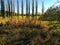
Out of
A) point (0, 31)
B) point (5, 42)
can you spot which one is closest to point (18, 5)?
point (0, 31)

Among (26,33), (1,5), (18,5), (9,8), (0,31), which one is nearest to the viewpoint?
(26,33)

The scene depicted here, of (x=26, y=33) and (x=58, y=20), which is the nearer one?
(x=58, y=20)

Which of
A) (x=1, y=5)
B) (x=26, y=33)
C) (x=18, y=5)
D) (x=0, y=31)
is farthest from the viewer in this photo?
(x=18, y=5)

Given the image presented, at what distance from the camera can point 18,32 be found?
395 inches

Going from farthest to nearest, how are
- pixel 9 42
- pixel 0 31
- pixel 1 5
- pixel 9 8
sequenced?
pixel 9 8 → pixel 1 5 → pixel 0 31 → pixel 9 42

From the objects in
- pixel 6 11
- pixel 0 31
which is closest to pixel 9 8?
pixel 6 11

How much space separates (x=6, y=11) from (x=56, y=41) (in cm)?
1508

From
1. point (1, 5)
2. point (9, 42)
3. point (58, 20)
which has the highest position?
point (1, 5)

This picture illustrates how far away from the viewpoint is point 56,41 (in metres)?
7.94

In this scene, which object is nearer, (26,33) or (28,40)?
(28,40)

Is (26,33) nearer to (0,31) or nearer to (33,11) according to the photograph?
(0,31)

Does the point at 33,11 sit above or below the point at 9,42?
above

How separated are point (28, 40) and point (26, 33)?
106 cm

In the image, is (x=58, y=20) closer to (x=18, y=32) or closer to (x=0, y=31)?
(x=18, y=32)
